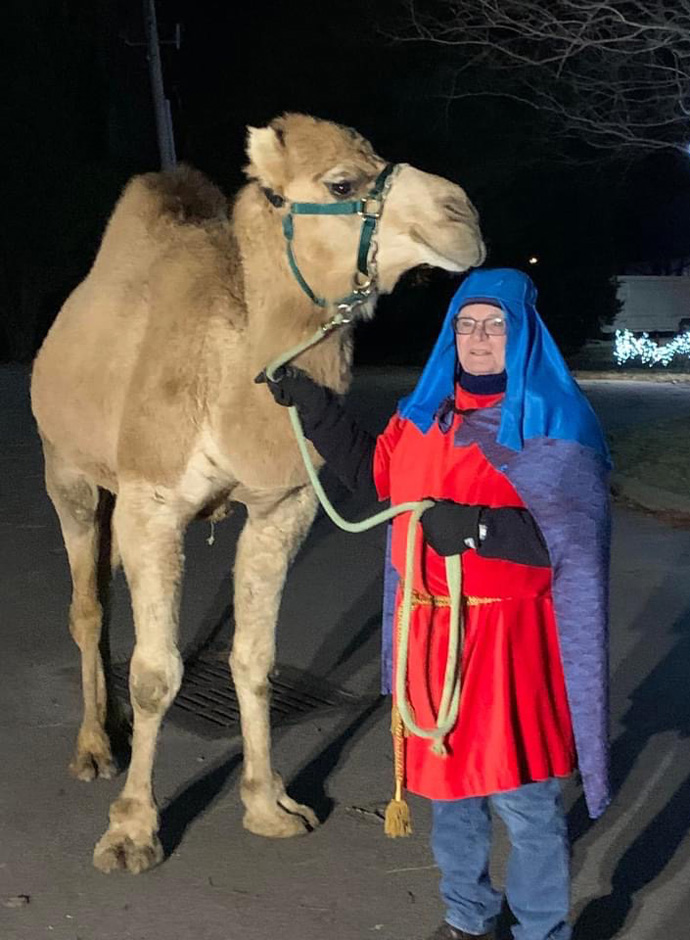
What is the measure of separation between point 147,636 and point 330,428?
1.00 m

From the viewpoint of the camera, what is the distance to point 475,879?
322 cm

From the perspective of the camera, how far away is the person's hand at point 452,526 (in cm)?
288

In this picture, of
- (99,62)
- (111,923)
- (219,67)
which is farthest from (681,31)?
(99,62)

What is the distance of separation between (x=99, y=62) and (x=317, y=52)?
19.2 feet

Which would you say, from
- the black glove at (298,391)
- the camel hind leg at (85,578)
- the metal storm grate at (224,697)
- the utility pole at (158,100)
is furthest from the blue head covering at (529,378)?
the utility pole at (158,100)

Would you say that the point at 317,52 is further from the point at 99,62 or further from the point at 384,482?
the point at 384,482

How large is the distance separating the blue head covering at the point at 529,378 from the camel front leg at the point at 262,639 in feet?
4.09

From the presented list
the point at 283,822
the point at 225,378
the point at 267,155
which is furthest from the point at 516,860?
the point at 267,155

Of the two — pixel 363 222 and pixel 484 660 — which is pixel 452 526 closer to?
pixel 484 660

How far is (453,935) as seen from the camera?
3285 millimetres

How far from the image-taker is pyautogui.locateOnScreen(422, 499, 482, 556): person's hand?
288cm

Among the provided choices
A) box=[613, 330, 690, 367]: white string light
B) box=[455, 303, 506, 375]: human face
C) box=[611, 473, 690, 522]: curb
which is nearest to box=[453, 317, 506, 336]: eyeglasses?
box=[455, 303, 506, 375]: human face

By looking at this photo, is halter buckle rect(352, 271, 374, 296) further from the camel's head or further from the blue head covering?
the blue head covering

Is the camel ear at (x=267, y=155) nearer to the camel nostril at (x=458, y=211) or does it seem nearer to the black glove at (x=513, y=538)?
the camel nostril at (x=458, y=211)
